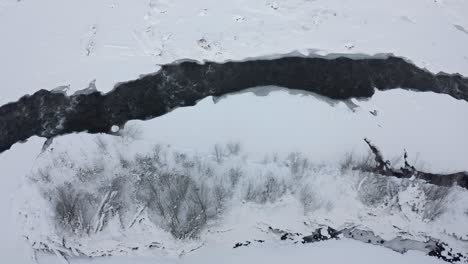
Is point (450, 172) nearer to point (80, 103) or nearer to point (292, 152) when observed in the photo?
point (292, 152)

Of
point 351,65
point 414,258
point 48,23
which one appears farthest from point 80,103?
point 414,258

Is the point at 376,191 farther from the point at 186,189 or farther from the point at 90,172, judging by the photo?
the point at 90,172

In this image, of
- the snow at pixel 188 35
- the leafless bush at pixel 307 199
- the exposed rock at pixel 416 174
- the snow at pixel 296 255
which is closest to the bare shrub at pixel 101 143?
the snow at pixel 188 35

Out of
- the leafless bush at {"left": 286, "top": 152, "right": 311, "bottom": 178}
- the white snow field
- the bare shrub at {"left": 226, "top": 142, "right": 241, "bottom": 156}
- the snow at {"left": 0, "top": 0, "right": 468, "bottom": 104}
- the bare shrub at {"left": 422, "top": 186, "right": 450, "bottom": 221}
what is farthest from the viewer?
the snow at {"left": 0, "top": 0, "right": 468, "bottom": 104}

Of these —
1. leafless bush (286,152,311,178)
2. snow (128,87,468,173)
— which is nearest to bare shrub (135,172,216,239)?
snow (128,87,468,173)

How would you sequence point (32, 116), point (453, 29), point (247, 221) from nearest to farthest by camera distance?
point (247, 221), point (32, 116), point (453, 29)

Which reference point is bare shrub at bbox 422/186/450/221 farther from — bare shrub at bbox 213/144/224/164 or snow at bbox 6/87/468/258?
bare shrub at bbox 213/144/224/164
